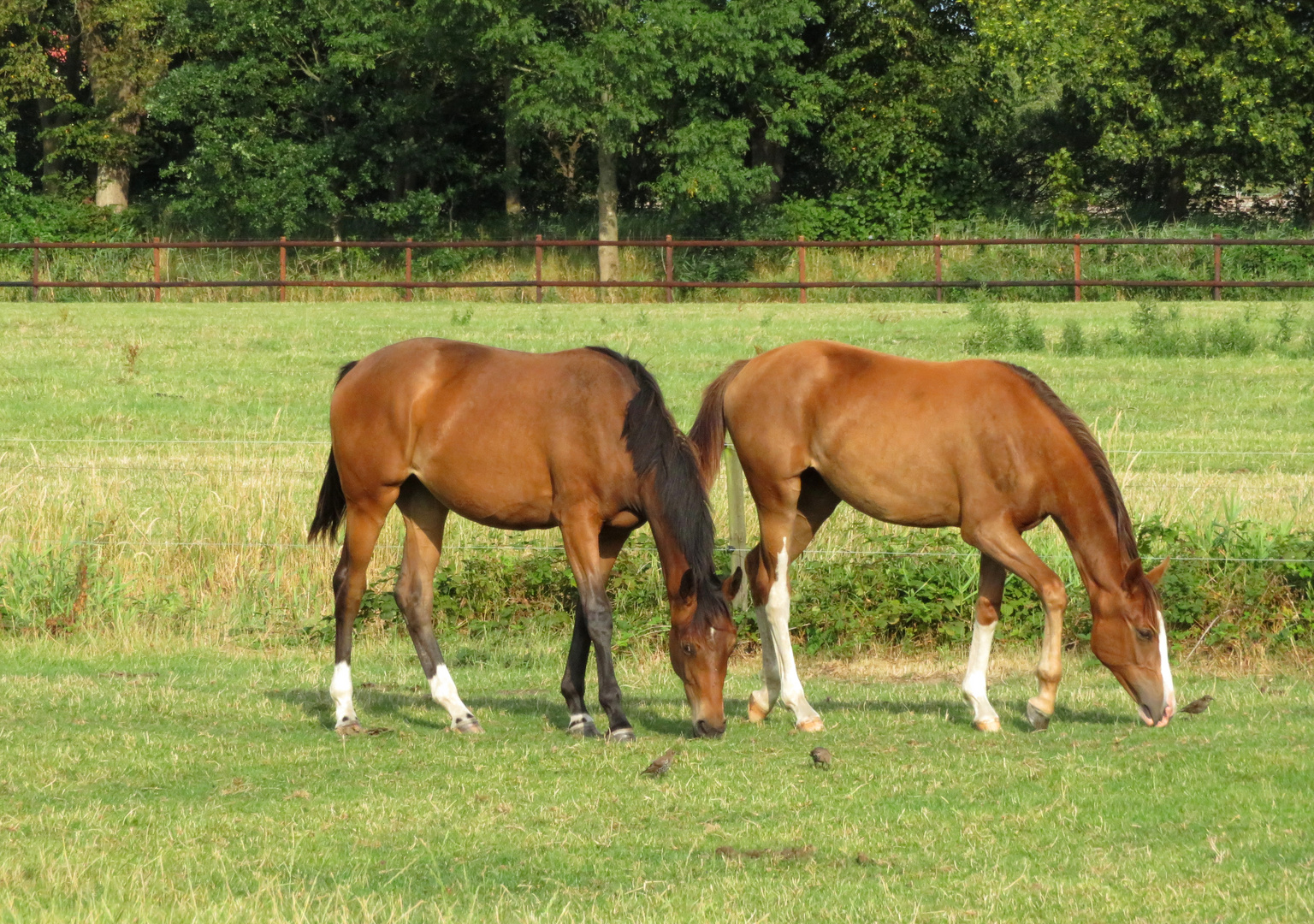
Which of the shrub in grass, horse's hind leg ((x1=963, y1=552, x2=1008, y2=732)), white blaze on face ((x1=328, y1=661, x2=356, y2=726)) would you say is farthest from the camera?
the shrub in grass

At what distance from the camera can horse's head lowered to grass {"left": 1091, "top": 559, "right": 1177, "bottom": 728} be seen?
24.3ft

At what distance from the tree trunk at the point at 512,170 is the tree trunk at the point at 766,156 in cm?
584

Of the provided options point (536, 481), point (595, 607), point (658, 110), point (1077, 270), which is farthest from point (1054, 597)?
point (658, 110)

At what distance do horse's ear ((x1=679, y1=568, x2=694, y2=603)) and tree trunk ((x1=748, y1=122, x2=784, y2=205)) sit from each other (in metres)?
32.5

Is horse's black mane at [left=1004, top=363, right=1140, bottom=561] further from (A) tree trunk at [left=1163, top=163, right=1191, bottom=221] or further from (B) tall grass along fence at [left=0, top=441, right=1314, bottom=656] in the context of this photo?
(A) tree trunk at [left=1163, top=163, right=1191, bottom=221]

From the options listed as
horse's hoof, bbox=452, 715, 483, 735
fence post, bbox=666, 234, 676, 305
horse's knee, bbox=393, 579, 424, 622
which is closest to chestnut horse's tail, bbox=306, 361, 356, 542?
horse's knee, bbox=393, 579, 424, 622

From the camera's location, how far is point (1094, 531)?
7.45m

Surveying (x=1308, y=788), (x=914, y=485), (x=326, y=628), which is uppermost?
(x=914, y=485)

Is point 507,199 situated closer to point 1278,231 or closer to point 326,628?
point 1278,231

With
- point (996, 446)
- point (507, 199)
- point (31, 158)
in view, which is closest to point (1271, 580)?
point (996, 446)

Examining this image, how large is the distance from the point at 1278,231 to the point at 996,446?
3043cm

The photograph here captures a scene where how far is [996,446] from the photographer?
7.45 meters

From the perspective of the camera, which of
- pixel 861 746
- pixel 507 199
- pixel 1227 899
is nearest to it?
pixel 1227 899

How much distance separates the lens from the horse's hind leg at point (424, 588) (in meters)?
7.67
